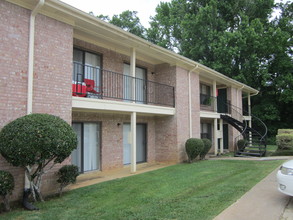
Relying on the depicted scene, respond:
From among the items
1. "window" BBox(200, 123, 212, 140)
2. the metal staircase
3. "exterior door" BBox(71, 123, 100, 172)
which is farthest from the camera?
"window" BBox(200, 123, 212, 140)

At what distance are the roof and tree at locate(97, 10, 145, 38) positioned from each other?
19.9 meters

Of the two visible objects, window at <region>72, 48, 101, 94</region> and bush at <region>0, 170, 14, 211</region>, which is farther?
window at <region>72, 48, 101, 94</region>

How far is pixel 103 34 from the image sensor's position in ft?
27.7

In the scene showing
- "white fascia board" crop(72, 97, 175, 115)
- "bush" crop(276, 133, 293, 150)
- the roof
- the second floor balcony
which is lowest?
"bush" crop(276, 133, 293, 150)

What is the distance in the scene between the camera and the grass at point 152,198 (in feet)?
15.7

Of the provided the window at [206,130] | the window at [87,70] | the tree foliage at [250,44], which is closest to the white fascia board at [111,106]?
the window at [87,70]

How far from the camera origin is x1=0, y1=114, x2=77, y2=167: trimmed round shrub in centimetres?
493

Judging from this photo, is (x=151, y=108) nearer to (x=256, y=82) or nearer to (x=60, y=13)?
(x=60, y=13)

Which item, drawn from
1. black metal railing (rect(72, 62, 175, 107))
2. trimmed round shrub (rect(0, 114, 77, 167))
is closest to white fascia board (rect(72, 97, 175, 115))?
black metal railing (rect(72, 62, 175, 107))

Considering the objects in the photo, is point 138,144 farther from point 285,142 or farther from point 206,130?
point 285,142

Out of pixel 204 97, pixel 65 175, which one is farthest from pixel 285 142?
pixel 65 175

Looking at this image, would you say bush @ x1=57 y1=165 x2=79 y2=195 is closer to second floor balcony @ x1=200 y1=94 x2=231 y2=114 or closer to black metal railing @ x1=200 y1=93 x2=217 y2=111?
second floor balcony @ x1=200 y1=94 x2=231 y2=114

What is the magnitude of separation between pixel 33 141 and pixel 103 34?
15.8 feet

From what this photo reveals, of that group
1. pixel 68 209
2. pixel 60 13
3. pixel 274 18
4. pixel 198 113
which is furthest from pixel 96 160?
pixel 274 18
